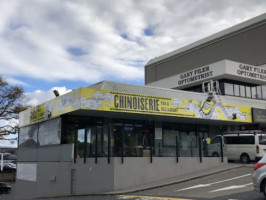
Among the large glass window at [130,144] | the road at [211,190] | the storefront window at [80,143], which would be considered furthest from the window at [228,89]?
the storefront window at [80,143]

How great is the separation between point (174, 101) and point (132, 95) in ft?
10.8

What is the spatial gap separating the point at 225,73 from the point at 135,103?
1133 centimetres

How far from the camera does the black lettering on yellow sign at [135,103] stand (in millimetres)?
18156

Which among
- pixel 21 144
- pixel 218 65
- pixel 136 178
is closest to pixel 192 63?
pixel 218 65

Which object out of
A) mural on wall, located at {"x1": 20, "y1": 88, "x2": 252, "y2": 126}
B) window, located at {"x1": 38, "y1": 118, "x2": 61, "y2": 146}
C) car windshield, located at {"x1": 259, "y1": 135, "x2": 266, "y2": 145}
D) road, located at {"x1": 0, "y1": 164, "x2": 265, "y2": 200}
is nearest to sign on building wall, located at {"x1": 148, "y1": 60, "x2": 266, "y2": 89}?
mural on wall, located at {"x1": 20, "y1": 88, "x2": 252, "y2": 126}

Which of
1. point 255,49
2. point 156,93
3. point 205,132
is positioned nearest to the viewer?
point 156,93

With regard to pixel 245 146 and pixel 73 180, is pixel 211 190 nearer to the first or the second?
pixel 73 180

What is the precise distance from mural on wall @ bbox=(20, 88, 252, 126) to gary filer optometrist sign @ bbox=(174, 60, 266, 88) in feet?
12.6

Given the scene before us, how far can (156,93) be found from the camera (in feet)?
67.0

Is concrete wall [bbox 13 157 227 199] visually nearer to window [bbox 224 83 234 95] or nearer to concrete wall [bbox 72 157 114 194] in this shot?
concrete wall [bbox 72 157 114 194]

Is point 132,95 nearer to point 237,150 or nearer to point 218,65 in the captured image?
point 237,150

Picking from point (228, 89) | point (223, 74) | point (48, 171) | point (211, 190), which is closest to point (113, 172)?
point (211, 190)

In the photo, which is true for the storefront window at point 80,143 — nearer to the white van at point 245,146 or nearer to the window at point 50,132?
the window at point 50,132

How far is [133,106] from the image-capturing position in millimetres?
18562
